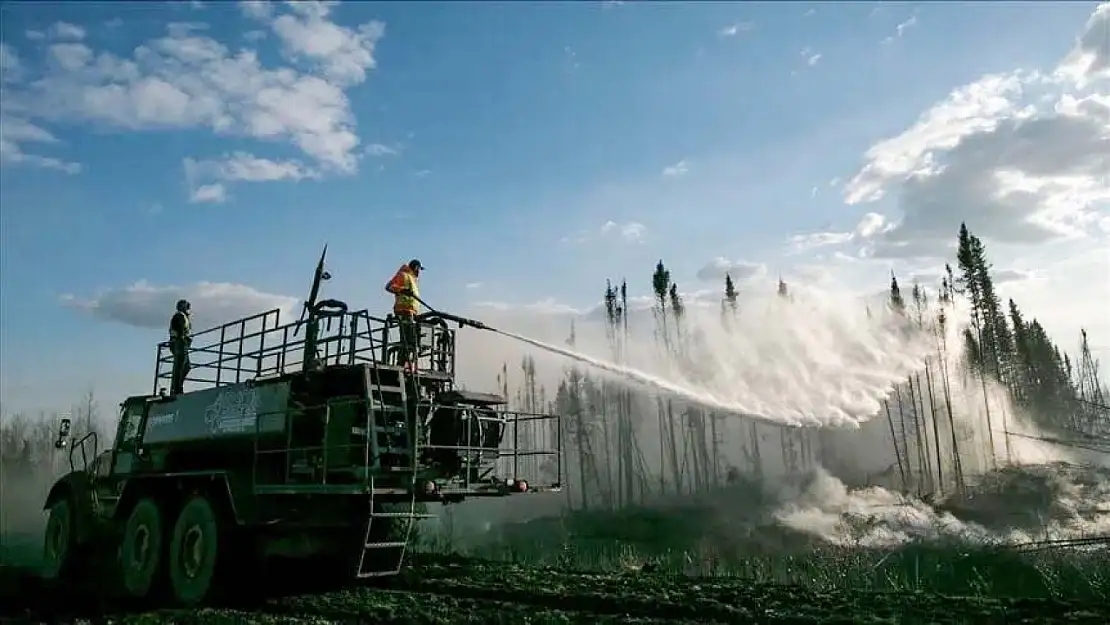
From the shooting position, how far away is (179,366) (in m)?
16.2

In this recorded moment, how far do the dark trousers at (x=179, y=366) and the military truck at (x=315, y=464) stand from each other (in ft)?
3.03

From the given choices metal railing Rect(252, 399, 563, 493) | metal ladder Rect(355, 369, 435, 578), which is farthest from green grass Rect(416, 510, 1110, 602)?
metal ladder Rect(355, 369, 435, 578)

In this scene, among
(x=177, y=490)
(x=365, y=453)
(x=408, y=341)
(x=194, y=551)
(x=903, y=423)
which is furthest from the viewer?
(x=903, y=423)

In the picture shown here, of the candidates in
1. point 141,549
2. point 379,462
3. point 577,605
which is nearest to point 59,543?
point 141,549

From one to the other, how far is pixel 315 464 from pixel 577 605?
4.49 metres

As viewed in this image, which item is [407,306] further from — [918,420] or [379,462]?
[918,420]

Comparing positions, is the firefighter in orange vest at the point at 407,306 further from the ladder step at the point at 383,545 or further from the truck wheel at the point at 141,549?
the truck wheel at the point at 141,549

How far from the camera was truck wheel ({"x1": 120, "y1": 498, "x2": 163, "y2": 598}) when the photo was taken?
45.8 ft

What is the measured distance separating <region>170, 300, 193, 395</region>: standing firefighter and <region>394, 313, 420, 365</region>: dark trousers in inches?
213

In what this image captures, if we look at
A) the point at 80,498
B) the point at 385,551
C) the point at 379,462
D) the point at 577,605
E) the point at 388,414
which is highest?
the point at 388,414

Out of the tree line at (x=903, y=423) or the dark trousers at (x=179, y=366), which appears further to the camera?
the tree line at (x=903, y=423)

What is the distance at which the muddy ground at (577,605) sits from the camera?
10062mm

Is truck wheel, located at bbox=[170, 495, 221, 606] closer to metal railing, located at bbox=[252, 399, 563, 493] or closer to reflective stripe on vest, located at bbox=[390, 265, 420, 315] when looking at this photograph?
metal railing, located at bbox=[252, 399, 563, 493]

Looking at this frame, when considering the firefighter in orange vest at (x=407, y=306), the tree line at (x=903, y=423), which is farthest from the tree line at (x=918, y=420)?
the firefighter in orange vest at (x=407, y=306)
